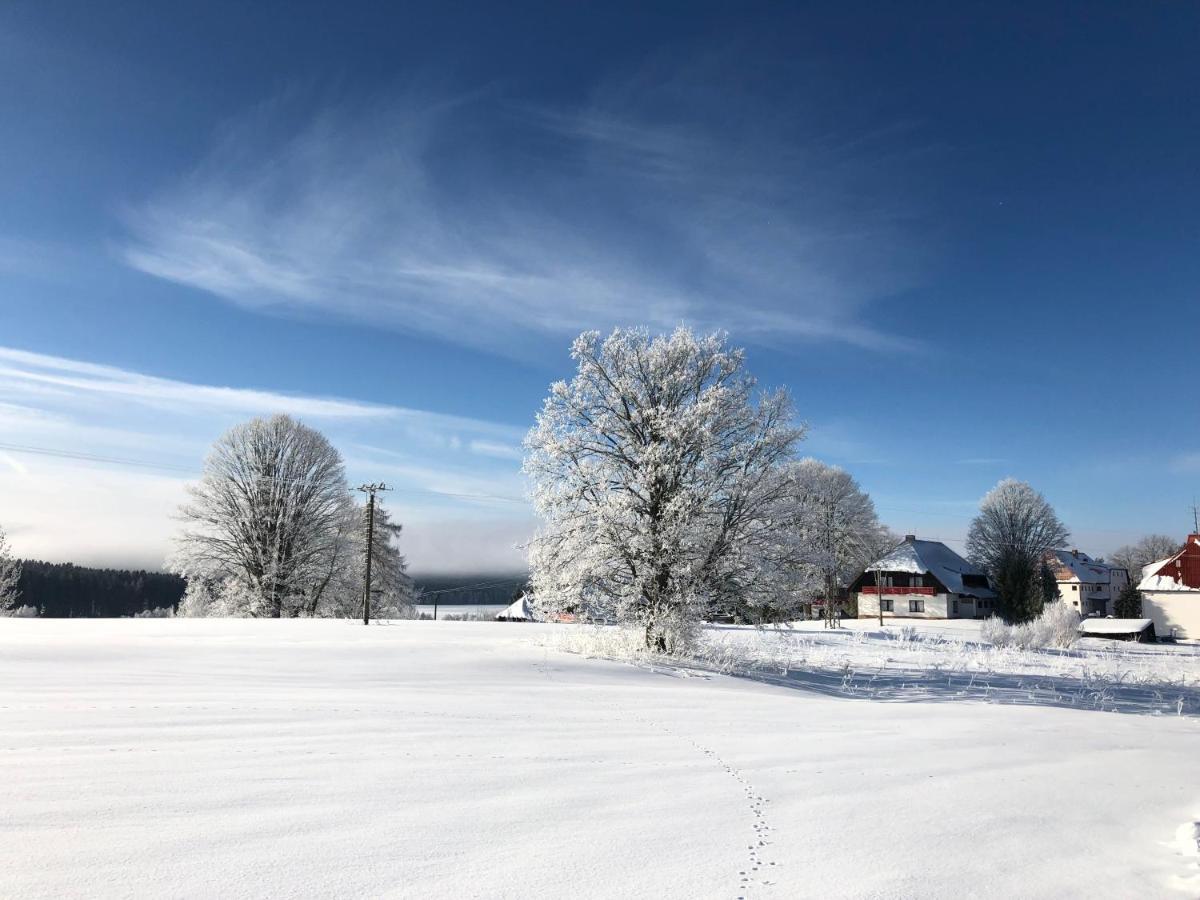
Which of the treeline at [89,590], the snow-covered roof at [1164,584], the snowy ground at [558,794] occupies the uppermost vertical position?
the snow-covered roof at [1164,584]

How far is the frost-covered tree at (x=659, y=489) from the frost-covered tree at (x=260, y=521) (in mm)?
24033

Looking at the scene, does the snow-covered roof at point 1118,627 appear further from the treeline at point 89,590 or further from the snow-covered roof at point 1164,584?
the treeline at point 89,590

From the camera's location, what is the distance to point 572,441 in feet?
69.1

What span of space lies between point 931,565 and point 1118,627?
1675cm

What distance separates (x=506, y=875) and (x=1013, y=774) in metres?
5.05

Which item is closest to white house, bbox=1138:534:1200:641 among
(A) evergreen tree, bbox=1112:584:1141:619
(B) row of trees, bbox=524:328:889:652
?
(A) evergreen tree, bbox=1112:584:1141:619

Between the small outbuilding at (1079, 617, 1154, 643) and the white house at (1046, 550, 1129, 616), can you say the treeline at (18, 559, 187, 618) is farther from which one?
the white house at (1046, 550, 1129, 616)

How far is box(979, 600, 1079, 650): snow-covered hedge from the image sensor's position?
35.7m

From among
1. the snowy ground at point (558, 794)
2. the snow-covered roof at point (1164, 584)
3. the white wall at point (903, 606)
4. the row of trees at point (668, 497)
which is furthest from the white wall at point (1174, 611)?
the snowy ground at point (558, 794)

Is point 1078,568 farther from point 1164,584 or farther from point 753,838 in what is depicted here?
point 753,838

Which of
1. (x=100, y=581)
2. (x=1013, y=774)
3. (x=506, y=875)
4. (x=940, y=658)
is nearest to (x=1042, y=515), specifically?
(x=940, y=658)

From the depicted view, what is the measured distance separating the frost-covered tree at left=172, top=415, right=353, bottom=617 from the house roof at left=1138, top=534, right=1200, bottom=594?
54855 mm

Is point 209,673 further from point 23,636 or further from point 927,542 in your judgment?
point 927,542

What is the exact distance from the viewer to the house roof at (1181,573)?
53312 millimetres
